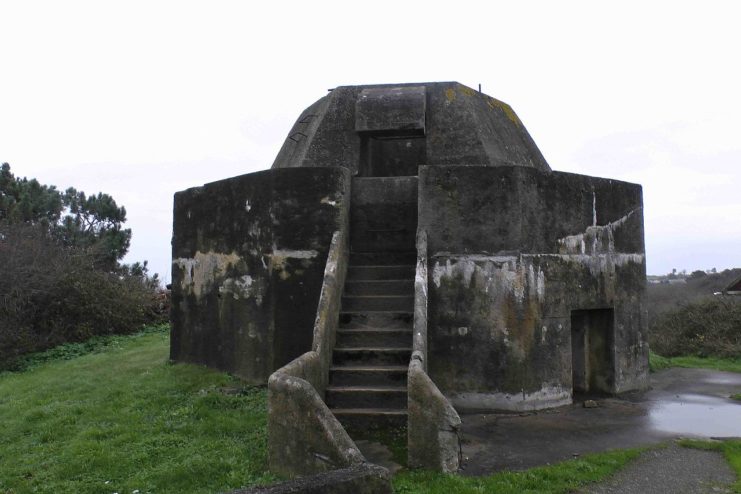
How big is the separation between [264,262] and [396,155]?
363cm

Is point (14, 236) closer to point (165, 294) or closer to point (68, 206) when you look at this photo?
point (165, 294)

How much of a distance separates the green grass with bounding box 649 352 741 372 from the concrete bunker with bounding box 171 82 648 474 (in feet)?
9.91

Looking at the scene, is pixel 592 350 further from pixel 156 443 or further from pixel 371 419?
pixel 156 443

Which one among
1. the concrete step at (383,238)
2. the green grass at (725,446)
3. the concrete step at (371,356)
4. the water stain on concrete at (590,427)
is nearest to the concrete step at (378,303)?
the concrete step at (371,356)

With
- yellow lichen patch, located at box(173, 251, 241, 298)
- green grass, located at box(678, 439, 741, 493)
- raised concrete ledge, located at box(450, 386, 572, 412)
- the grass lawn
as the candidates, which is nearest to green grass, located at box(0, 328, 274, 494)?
the grass lawn

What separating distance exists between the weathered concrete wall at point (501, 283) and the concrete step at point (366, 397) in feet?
4.11

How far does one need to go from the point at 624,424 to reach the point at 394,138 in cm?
560

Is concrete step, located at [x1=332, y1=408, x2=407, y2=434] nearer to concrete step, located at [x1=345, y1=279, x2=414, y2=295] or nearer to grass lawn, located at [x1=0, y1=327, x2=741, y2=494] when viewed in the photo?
grass lawn, located at [x1=0, y1=327, x2=741, y2=494]

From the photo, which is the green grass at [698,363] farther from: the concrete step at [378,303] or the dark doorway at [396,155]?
the concrete step at [378,303]

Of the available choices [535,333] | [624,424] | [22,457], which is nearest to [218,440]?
[22,457]

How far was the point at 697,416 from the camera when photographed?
285 inches

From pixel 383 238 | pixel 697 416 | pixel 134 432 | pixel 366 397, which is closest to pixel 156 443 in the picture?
pixel 134 432

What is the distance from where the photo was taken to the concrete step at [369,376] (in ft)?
20.5

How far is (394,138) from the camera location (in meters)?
10.2
